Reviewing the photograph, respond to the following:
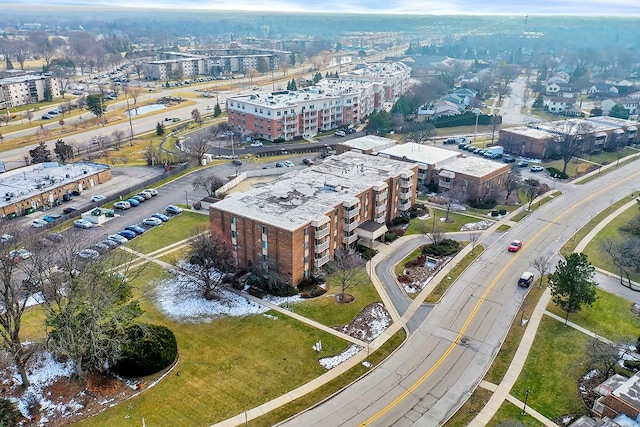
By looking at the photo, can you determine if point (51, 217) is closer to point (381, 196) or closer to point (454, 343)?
point (381, 196)

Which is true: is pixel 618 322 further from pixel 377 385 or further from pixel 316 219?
pixel 316 219

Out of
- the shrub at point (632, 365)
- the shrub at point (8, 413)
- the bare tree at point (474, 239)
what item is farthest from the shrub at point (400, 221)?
the shrub at point (8, 413)

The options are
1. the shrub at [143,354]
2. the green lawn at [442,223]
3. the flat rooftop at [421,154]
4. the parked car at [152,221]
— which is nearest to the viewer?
the shrub at [143,354]

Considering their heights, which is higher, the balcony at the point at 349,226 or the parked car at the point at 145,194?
the balcony at the point at 349,226

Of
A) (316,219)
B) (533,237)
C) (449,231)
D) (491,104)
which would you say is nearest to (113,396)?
(316,219)

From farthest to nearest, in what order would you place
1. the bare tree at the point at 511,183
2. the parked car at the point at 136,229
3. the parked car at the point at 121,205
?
the bare tree at the point at 511,183 → the parked car at the point at 121,205 → the parked car at the point at 136,229

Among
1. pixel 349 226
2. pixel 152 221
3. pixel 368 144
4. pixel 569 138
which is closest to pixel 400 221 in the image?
pixel 349 226

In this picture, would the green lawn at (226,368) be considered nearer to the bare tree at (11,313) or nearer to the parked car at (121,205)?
the bare tree at (11,313)
